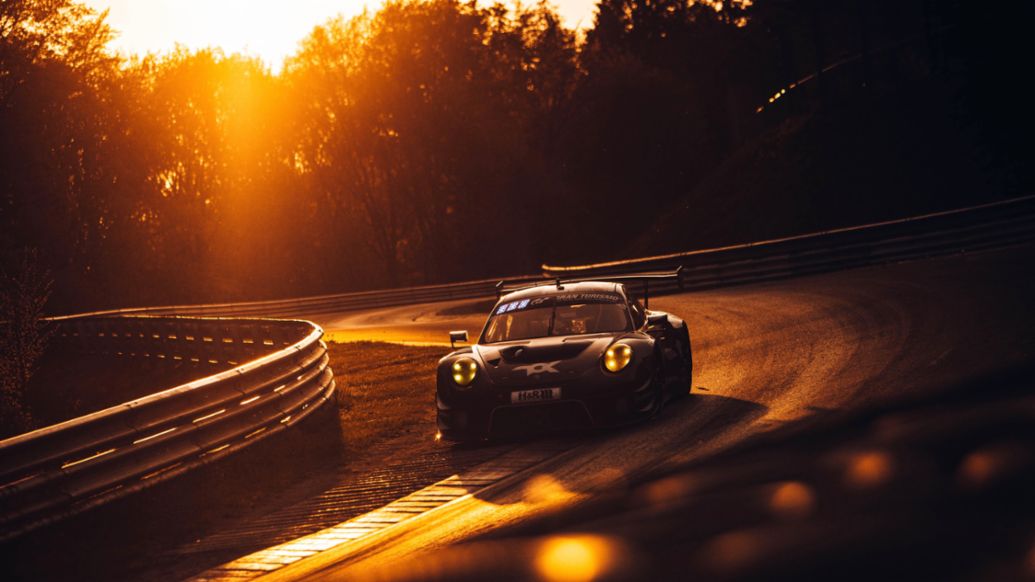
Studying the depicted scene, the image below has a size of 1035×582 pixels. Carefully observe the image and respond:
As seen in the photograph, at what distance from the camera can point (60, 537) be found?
24.6ft

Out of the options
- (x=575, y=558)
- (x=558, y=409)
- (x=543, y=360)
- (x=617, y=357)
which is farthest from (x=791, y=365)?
(x=575, y=558)

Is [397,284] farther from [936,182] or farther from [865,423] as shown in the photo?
[865,423]

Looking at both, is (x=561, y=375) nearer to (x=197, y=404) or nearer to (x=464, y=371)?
(x=464, y=371)

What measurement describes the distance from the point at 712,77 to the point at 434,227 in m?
28.2

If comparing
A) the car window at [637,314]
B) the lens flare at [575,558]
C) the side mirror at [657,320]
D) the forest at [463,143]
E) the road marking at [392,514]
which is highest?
the forest at [463,143]

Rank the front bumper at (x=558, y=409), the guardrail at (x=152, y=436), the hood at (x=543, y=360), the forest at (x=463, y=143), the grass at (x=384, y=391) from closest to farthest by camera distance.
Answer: the guardrail at (x=152, y=436), the front bumper at (x=558, y=409), the hood at (x=543, y=360), the grass at (x=384, y=391), the forest at (x=463, y=143)

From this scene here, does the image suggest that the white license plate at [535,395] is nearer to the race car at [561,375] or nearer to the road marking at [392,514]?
the race car at [561,375]

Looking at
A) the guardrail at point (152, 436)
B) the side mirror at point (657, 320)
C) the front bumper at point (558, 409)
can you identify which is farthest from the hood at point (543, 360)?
the guardrail at point (152, 436)

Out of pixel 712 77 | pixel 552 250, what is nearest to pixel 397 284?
pixel 552 250

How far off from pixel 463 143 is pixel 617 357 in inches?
1970

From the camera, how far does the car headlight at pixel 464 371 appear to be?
10.2m

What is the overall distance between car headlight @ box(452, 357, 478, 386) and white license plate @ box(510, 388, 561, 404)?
1.69 feet

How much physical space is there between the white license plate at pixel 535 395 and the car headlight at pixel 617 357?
1.66 ft

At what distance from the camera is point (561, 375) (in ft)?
32.2
